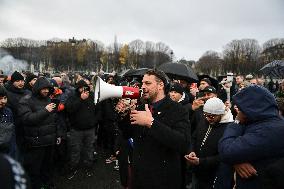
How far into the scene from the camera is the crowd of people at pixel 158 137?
2.71m

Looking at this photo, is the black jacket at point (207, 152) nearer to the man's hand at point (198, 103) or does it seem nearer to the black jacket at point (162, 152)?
the black jacket at point (162, 152)

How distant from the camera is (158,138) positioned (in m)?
3.32

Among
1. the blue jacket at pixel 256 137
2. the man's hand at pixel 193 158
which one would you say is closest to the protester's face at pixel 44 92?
the man's hand at pixel 193 158

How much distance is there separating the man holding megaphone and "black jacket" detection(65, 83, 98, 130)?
368cm

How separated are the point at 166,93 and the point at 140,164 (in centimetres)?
86

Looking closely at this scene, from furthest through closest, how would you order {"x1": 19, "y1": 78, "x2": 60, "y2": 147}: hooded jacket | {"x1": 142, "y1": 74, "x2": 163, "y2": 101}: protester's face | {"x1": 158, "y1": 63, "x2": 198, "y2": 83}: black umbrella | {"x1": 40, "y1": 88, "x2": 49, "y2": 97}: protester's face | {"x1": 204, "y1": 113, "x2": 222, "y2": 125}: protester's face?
1. {"x1": 158, "y1": 63, "x2": 198, "y2": 83}: black umbrella
2. {"x1": 40, "y1": 88, "x2": 49, "y2": 97}: protester's face
3. {"x1": 19, "y1": 78, "x2": 60, "y2": 147}: hooded jacket
4. {"x1": 204, "y1": 113, "x2": 222, "y2": 125}: protester's face
5. {"x1": 142, "y1": 74, "x2": 163, "y2": 101}: protester's face

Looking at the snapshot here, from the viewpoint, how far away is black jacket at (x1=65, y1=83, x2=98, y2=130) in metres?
7.29

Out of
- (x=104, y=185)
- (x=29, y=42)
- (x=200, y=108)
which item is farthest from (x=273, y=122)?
(x=29, y=42)

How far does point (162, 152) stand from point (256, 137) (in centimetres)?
117

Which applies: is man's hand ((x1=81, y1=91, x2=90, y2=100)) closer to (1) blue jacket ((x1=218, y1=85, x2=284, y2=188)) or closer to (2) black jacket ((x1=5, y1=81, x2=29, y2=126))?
(2) black jacket ((x1=5, y1=81, x2=29, y2=126))

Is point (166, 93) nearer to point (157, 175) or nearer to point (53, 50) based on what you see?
point (157, 175)

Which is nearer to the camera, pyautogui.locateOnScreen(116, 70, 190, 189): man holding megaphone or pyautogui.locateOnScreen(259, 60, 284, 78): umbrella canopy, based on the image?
pyautogui.locateOnScreen(116, 70, 190, 189): man holding megaphone

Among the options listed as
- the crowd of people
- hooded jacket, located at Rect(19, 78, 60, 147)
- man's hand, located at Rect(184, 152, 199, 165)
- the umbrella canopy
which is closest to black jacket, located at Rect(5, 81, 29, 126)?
the crowd of people

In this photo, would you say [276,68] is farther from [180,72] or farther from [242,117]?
[242,117]
